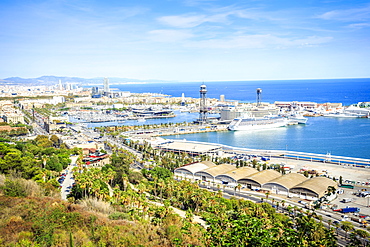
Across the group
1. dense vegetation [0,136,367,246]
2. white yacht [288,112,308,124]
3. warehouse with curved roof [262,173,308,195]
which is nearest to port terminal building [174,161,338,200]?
warehouse with curved roof [262,173,308,195]

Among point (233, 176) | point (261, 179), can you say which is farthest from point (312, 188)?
point (233, 176)

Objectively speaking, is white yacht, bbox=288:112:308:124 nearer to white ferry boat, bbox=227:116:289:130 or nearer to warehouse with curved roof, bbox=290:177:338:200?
white ferry boat, bbox=227:116:289:130

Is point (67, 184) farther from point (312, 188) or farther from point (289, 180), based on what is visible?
point (312, 188)

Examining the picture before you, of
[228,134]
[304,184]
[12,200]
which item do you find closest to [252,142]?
[228,134]

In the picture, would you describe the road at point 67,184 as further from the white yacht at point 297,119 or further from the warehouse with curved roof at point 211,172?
the white yacht at point 297,119

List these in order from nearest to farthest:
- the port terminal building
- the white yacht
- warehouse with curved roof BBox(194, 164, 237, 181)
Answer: the port terminal building → warehouse with curved roof BBox(194, 164, 237, 181) → the white yacht

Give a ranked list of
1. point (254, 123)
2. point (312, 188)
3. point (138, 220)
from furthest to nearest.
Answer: point (254, 123) → point (312, 188) → point (138, 220)
